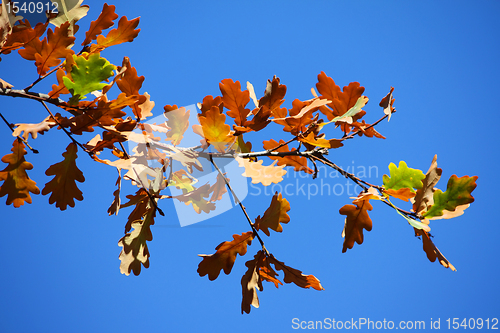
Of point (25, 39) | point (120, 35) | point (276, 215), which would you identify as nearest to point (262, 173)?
point (276, 215)

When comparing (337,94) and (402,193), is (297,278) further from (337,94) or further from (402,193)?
(337,94)

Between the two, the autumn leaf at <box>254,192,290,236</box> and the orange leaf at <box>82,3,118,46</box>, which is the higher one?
the orange leaf at <box>82,3,118,46</box>

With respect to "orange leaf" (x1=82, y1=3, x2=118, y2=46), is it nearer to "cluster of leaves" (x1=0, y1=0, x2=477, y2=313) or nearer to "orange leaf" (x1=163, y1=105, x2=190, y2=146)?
"cluster of leaves" (x1=0, y1=0, x2=477, y2=313)

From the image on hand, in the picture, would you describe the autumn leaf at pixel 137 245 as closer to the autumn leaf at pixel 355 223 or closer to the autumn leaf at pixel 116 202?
the autumn leaf at pixel 116 202

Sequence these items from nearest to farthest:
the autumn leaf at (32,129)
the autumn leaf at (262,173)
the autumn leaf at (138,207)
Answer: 1. the autumn leaf at (32,129)
2. the autumn leaf at (262,173)
3. the autumn leaf at (138,207)

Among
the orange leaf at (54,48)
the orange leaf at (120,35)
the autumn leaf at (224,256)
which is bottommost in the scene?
the autumn leaf at (224,256)

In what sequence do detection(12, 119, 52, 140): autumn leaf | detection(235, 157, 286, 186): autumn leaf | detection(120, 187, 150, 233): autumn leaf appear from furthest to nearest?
detection(120, 187, 150, 233): autumn leaf → detection(235, 157, 286, 186): autumn leaf → detection(12, 119, 52, 140): autumn leaf

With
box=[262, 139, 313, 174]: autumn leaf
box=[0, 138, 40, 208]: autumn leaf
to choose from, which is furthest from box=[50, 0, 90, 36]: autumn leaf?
box=[262, 139, 313, 174]: autumn leaf

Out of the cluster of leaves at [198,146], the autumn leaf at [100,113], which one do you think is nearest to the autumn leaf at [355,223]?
the cluster of leaves at [198,146]
